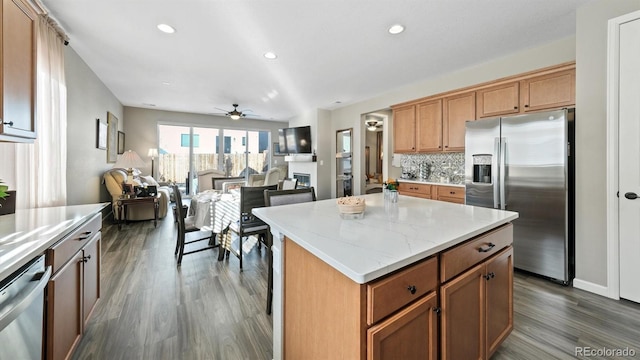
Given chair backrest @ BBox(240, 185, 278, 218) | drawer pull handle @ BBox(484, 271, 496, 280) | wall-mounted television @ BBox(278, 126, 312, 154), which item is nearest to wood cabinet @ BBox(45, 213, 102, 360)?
chair backrest @ BBox(240, 185, 278, 218)

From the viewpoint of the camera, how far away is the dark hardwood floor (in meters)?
1.62

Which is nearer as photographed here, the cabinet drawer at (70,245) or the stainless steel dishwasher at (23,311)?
the stainless steel dishwasher at (23,311)

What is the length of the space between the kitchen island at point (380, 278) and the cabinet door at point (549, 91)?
2282 mm

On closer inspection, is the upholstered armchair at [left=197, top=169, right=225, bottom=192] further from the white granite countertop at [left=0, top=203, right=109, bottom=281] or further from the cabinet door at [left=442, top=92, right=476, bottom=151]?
the cabinet door at [left=442, top=92, right=476, bottom=151]

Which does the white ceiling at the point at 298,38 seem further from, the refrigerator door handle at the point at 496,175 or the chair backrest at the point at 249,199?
the chair backrest at the point at 249,199

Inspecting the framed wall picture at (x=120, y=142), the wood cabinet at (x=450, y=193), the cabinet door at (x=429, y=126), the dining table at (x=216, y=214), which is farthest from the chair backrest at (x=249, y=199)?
the framed wall picture at (x=120, y=142)

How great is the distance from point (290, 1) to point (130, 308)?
2914mm

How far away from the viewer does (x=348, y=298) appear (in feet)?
2.82

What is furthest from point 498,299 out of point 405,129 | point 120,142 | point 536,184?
point 120,142

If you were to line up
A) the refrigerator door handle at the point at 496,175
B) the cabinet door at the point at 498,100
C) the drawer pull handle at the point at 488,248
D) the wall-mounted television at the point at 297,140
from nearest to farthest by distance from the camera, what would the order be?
the drawer pull handle at the point at 488,248, the refrigerator door handle at the point at 496,175, the cabinet door at the point at 498,100, the wall-mounted television at the point at 297,140

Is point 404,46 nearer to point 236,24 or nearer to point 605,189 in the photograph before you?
point 236,24

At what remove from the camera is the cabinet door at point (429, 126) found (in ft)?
13.1

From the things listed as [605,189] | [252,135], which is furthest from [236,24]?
[252,135]

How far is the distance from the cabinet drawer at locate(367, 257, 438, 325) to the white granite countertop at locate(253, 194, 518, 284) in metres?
0.05
